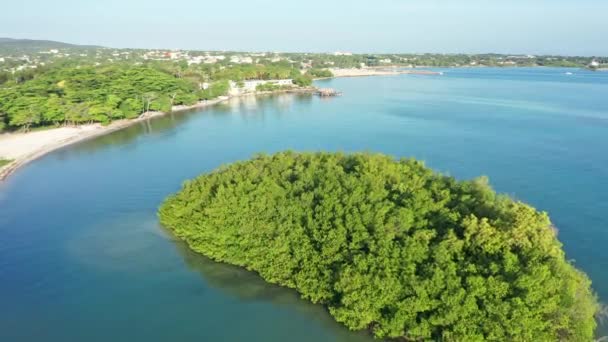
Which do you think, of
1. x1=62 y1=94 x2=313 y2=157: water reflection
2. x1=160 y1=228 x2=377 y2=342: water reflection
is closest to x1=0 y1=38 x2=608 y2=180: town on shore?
x1=62 y1=94 x2=313 y2=157: water reflection

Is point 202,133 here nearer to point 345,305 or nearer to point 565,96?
point 345,305

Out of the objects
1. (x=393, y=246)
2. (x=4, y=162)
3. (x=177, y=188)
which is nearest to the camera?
(x=393, y=246)

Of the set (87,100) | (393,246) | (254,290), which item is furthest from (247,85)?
(393,246)

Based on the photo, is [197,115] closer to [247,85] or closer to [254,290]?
[247,85]

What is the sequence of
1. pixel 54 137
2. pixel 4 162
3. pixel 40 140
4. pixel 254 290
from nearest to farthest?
pixel 254 290
pixel 4 162
pixel 40 140
pixel 54 137

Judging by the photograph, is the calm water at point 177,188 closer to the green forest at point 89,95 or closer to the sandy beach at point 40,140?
the sandy beach at point 40,140

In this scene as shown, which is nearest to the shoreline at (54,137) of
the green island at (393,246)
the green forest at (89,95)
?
the green forest at (89,95)
